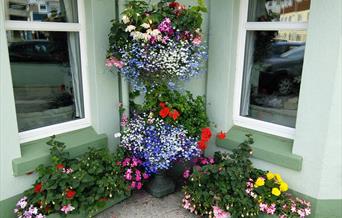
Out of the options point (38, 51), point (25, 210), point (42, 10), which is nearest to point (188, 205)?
point (25, 210)

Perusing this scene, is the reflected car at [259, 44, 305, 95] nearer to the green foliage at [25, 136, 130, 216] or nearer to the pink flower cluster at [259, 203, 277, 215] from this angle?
the pink flower cluster at [259, 203, 277, 215]

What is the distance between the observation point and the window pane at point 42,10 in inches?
95.2

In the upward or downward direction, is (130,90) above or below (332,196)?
above

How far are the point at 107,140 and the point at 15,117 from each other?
997 millimetres

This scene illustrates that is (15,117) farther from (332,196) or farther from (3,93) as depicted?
(332,196)

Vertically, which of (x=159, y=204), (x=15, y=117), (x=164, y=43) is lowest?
(x=159, y=204)

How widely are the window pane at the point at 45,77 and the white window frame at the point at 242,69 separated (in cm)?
173

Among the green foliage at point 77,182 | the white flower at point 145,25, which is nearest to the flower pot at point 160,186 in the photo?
the green foliage at point 77,182

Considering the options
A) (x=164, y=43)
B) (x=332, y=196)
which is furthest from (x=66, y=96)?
(x=332, y=196)

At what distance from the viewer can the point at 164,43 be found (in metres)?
2.53

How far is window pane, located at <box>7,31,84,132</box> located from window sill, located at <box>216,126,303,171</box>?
67.7 inches

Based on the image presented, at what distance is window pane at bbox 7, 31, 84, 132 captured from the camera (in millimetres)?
2543

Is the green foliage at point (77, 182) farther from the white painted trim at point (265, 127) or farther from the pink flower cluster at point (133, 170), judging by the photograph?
the white painted trim at point (265, 127)

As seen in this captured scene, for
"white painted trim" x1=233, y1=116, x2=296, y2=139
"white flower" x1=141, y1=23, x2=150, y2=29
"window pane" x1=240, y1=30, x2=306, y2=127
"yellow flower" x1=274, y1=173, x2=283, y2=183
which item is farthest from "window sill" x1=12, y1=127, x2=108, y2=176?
"yellow flower" x1=274, y1=173, x2=283, y2=183
